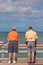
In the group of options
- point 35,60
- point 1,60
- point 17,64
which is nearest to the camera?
point 17,64

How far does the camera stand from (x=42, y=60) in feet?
53.8

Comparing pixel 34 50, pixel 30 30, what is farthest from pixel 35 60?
pixel 30 30

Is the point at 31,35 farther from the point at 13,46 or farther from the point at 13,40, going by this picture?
the point at 13,46

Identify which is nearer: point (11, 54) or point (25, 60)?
point (11, 54)

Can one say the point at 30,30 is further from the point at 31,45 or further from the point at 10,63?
the point at 10,63

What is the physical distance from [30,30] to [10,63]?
1976 mm

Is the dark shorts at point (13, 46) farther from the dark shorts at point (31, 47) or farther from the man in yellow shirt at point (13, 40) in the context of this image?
the dark shorts at point (31, 47)

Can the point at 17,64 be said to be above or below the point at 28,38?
below

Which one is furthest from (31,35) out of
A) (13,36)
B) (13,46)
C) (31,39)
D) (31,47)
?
(13,46)

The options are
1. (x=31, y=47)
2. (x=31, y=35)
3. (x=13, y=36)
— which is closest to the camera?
(x=13, y=36)

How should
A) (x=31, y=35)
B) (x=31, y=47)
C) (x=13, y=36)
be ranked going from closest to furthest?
(x=13, y=36)
(x=31, y=35)
(x=31, y=47)

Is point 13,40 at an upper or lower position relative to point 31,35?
lower

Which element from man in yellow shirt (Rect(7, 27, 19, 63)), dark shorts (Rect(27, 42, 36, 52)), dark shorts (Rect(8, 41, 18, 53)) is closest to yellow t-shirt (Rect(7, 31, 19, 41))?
man in yellow shirt (Rect(7, 27, 19, 63))

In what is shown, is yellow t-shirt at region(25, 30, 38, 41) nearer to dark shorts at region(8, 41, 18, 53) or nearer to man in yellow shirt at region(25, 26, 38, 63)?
man in yellow shirt at region(25, 26, 38, 63)
